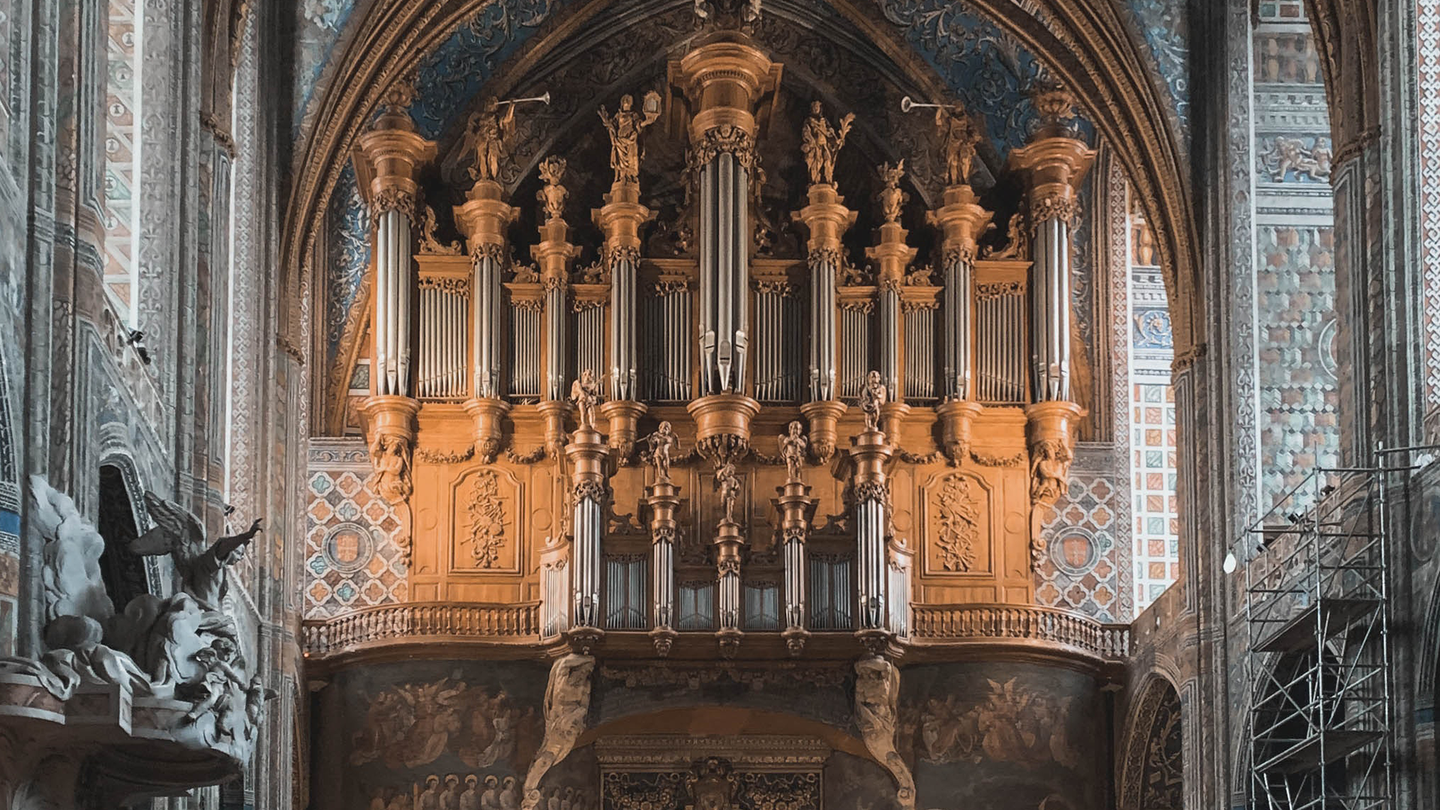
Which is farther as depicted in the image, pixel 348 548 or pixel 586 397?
pixel 348 548

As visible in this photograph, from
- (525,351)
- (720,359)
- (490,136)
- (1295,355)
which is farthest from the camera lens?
(490,136)

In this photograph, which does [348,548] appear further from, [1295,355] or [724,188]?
[1295,355]

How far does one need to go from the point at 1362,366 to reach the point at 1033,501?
451 inches

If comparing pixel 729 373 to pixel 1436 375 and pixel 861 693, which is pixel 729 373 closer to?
pixel 861 693

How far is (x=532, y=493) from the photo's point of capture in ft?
121

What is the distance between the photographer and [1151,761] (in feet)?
116

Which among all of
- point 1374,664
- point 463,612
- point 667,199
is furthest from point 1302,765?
point 667,199

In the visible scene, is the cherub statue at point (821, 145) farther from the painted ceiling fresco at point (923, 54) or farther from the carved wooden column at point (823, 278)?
the painted ceiling fresco at point (923, 54)

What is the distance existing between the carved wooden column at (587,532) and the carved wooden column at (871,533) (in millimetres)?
3383

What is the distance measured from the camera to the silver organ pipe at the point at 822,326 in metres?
36.7

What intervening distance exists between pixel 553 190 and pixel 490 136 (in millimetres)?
1301

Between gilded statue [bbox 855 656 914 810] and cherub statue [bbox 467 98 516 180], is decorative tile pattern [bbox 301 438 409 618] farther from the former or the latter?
gilded statue [bbox 855 656 914 810]

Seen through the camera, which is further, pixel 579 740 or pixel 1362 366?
pixel 579 740

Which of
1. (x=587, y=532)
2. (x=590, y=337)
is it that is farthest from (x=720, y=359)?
(x=587, y=532)
